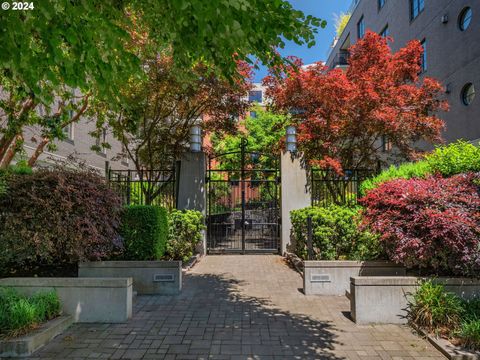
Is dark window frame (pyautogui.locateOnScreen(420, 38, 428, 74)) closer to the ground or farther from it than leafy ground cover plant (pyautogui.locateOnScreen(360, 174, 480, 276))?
farther from it

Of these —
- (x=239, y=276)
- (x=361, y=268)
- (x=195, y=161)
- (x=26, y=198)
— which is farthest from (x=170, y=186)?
(x=361, y=268)

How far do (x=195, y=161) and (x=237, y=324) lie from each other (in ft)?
21.9

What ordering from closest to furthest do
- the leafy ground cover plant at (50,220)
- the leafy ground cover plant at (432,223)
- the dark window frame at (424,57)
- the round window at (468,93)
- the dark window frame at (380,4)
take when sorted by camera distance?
the leafy ground cover plant at (432,223) → the leafy ground cover plant at (50,220) → the round window at (468,93) → the dark window frame at (424,57) → the dark window frame at (380,4)

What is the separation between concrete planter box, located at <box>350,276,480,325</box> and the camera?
5121 millimetres

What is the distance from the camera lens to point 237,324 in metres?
5.10

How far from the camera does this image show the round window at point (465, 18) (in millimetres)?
12351

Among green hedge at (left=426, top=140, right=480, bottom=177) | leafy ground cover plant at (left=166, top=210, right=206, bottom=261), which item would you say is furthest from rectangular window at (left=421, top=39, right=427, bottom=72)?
leafy ground cover plant at (left=166, top=210, right=206, bottom=261)

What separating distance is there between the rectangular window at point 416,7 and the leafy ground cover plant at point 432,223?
1351cm

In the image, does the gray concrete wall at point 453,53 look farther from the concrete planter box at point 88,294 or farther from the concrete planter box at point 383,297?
the concrete planter box at point 88,294

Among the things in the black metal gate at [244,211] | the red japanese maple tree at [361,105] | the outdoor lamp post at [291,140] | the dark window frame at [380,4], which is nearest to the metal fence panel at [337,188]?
the red japanese maple tree at [361,105]

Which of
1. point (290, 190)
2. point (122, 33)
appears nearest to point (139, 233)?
point (122, 33)

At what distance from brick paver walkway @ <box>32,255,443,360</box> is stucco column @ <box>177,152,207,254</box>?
4.19m

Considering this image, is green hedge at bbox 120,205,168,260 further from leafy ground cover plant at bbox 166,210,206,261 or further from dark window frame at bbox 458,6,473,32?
dark window frame at bbox 458,6,473,32

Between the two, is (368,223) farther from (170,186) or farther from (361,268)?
(170,186)
